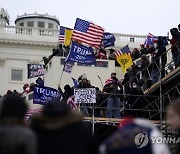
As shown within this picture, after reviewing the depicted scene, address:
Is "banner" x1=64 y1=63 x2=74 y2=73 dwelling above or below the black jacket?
above

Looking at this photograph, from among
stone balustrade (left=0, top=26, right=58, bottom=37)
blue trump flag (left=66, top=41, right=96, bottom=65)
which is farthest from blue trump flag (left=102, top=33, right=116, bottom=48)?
stone balustrade (left=0, top=26, right=58, bottom=37)

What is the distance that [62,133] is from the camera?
6.16 meters

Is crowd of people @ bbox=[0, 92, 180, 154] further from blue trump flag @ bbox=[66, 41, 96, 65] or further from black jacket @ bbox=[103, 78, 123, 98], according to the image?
blue trump flag @ bbox=[66, 41, 96, 65]

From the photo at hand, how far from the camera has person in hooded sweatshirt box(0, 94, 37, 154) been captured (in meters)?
5.79

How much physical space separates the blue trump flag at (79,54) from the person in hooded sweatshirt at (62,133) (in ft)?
58.7

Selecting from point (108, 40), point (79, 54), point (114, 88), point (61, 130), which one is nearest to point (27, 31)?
point (108, 40)

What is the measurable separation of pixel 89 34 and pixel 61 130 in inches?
827

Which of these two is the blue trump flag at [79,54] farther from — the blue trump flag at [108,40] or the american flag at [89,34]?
the blue trump flag at [108,40]

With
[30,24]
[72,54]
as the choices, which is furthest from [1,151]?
[30,24]

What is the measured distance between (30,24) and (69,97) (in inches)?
2002

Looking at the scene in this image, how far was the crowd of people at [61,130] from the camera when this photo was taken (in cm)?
596

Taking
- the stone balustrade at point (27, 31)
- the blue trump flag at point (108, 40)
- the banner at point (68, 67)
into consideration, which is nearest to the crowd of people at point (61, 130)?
the banner at point (68, 67)

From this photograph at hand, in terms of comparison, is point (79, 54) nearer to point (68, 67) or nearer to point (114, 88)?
point (114, 88)

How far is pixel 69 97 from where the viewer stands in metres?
22.1
